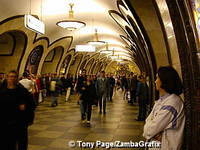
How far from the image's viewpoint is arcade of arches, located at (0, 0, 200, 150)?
7.30 feet

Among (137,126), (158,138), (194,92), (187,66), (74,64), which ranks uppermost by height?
(74,64)

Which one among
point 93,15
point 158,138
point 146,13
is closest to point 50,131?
point 146,13

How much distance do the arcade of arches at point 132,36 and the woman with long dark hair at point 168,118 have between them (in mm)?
183

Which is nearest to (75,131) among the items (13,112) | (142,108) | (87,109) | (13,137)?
(87,109)

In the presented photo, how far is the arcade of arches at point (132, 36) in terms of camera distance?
2.22m

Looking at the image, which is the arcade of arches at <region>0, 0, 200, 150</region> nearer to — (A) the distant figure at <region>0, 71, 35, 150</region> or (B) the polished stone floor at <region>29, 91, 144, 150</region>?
(B) the polished stone floor at <region>29, 91, 144, 150</region>

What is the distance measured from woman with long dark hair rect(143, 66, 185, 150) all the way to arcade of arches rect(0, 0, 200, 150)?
7.2 inches

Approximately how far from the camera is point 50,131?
6168 millimetres

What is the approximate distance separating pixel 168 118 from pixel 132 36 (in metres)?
10.0

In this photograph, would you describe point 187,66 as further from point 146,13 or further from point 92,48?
point 92,48

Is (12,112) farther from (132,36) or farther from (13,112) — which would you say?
(132,36)

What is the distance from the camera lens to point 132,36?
38.4ft

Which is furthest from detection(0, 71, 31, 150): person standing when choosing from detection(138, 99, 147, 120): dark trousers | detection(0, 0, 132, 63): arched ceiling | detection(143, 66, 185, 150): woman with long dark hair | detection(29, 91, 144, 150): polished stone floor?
detection(0, 0, 132, 63): arched ceiling

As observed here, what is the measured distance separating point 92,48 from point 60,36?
2.67 metres
